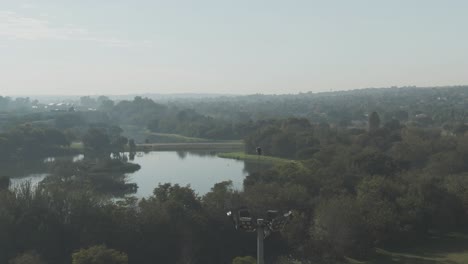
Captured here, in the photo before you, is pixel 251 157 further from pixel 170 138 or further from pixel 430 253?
→ pixel 430 253

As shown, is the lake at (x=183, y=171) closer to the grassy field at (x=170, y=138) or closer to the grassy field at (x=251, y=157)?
the grassy field at (x=251, y=157)

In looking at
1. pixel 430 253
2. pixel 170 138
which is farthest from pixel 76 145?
pixel 430 253

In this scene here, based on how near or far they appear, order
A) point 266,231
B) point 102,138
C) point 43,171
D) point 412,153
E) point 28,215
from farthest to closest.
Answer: point 102,138 → point 43,171 → point 412,153 → point 28,215 → point 266,231

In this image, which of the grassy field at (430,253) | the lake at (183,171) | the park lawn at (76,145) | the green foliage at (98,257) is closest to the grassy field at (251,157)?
the lake at (183,171)

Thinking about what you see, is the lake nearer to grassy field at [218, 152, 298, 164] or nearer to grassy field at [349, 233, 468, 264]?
grassy field at [218, 152, 298, 164]

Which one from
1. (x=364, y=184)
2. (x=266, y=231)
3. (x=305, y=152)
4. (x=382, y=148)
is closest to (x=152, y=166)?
(x=305, y=152)

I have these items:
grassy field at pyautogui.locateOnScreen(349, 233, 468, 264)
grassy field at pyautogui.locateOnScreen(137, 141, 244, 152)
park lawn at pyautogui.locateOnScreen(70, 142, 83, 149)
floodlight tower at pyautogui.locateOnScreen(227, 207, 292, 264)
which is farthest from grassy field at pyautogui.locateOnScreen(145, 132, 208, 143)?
floodlight tower at pyautogui.locateOnScreen(227, 207, 292, 264)

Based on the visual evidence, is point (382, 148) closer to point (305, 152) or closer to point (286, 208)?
point (305, 152)
